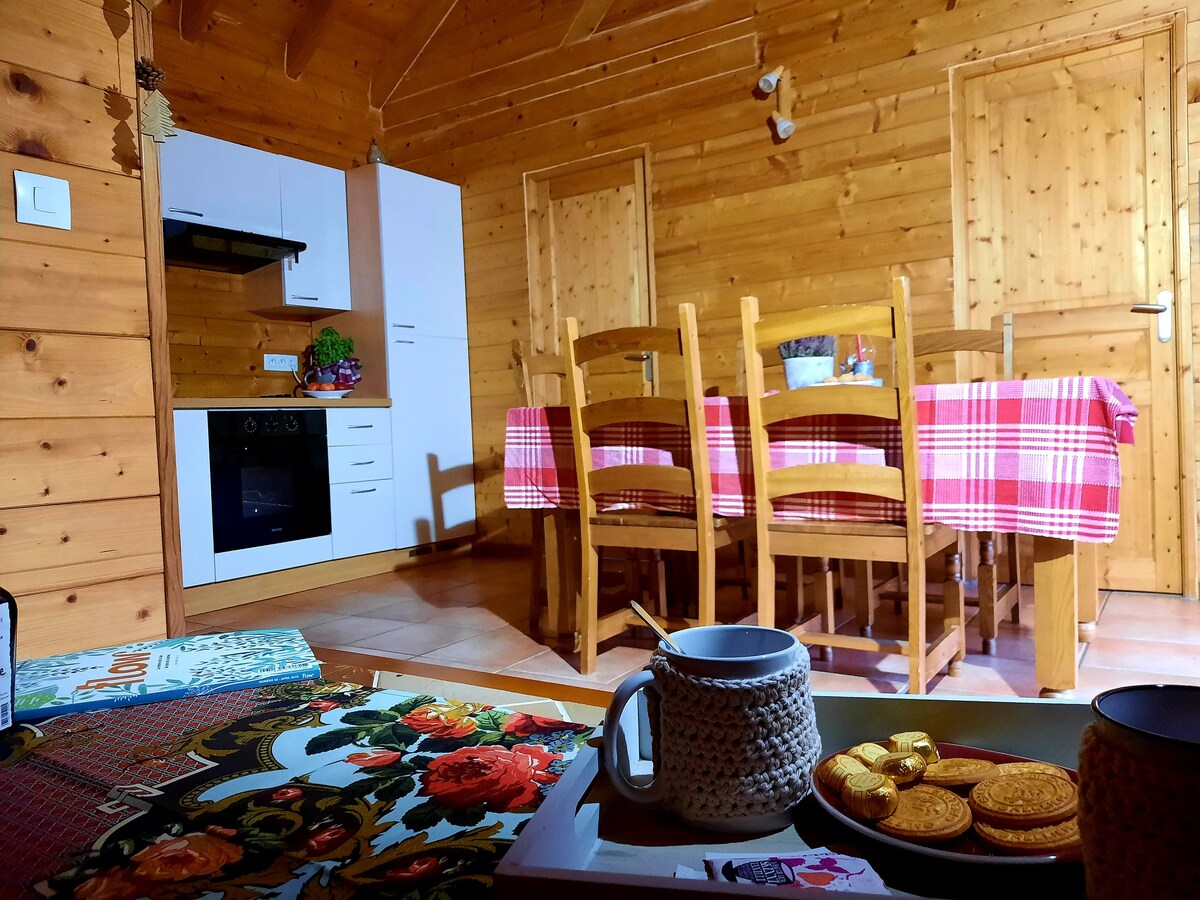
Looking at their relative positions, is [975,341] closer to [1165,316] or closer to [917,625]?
[1165,316]

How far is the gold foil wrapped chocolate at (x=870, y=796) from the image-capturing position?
0.44 meters

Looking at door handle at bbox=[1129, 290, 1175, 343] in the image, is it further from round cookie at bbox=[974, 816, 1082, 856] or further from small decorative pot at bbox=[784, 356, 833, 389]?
round cookie at bbox=[974, 816, 1082, 856]

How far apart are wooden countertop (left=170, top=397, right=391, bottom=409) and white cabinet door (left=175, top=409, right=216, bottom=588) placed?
0.04 m

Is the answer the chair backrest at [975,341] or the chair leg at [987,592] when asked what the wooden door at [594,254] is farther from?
the chair leg at [987,592]

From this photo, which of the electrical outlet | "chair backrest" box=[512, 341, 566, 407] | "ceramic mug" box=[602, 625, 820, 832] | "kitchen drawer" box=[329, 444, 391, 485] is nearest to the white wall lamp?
"chair backrest" box=[512, 341, 566, 407]

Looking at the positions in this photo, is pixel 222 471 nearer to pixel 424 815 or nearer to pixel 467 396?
pixel 467 396

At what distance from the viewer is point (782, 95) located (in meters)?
3.78

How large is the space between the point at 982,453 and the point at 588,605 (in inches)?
41.9

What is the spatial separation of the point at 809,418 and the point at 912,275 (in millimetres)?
1822

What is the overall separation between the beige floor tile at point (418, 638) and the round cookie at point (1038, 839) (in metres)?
2.39

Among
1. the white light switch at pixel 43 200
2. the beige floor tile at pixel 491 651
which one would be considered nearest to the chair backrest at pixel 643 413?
the beige floor tile at pixel 491 651

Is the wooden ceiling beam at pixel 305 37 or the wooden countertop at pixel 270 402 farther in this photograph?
the wooden ceiling beam at pixel 305 37

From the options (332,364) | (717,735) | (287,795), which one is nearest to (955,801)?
(717,735)

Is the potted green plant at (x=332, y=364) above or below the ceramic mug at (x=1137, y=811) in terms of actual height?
above
